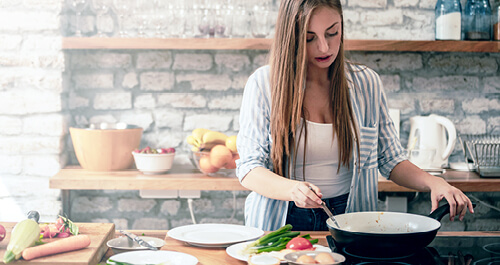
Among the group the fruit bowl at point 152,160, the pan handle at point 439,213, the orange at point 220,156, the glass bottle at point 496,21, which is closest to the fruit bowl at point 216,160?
the orange at point 220,156

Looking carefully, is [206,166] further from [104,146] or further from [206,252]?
[206,252]

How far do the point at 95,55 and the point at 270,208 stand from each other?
180 cm

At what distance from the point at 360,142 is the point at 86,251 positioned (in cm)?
96

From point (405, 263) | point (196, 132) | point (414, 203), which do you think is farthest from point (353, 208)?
point (414, 203)

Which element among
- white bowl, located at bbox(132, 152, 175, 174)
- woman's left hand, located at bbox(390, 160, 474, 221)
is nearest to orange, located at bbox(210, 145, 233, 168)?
white bowl, located at bbox(132, 152, 175, 174)

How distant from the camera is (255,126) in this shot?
5.55ft

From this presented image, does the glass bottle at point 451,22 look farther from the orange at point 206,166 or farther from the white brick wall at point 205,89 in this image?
the orange at point 206,166

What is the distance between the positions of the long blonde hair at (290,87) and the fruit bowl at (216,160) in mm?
961

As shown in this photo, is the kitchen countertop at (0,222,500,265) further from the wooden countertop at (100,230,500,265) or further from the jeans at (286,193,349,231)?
the jeans at (286,193,349,231)

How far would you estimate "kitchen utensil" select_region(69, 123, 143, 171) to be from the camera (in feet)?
8.90

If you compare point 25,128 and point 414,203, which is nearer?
point 25,128

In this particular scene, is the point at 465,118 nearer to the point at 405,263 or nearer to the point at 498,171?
the point at 498,171

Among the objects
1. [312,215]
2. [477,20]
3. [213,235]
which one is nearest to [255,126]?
[312,215]

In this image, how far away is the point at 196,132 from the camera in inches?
110
